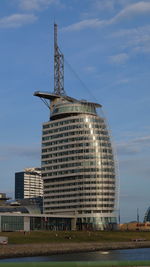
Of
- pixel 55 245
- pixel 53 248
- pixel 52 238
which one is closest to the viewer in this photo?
pixel 53 248

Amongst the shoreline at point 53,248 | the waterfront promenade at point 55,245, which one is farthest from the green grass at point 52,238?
the shoreline at point 53,248

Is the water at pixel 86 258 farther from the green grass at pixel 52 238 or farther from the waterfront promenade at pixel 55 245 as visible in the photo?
the green grass at pixel 52 238

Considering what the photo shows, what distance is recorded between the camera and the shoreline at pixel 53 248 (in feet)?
379

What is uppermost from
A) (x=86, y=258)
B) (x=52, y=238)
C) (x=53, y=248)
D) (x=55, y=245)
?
(x=52, y=238)

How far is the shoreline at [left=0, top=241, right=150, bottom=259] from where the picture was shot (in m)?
116

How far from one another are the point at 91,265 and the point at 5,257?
4574 cm

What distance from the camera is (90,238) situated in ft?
557

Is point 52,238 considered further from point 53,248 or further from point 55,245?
point 53,248

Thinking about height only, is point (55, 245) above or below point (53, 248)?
above

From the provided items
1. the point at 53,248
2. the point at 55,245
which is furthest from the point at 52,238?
the point at 53,248

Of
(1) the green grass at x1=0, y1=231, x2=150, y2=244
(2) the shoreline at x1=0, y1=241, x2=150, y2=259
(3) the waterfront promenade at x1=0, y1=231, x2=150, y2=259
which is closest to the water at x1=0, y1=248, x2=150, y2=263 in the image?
(2) the shoreline at x1=0, y1=241, x2=150, y2=259

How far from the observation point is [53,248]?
129 meters

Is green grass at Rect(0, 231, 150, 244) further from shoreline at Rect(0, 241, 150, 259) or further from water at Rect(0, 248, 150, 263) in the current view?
water at Rect(0, 248, 150, 263)

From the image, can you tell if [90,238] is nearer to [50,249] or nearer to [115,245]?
[115,245]
